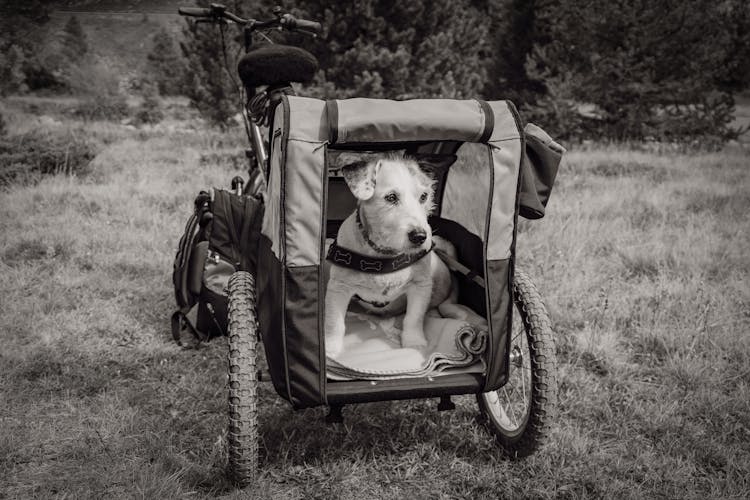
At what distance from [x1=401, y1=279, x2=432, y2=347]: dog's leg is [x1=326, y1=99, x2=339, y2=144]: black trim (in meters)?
1.01

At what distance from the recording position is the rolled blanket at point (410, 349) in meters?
2.16

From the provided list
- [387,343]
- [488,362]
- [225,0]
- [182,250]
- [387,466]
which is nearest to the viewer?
[488,362]

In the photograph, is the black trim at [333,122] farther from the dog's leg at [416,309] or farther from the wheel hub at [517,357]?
the wheel hub at [517,357]

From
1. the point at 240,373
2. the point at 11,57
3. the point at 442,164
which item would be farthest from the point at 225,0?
the point at 240,373

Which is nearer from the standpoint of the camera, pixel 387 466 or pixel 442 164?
pixel 387 466

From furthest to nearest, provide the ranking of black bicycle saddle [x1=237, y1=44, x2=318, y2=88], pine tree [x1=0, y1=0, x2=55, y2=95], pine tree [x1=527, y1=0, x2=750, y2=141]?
1. pine tree [x1=527, y1=0, x2=750, y2=141]
2. pine tree [x1=0, y1=0, x2=55, y2=95]
3. black bicycle saddle [x1=237, y1=44, x2=318, y2=88]

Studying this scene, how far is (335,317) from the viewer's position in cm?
254

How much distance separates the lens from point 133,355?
339cm

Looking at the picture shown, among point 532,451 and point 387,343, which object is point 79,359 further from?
point 532,451

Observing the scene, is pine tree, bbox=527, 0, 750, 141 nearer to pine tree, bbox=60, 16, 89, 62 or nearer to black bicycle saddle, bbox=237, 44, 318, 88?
pine tree, bbox=60, 16, 89, 62

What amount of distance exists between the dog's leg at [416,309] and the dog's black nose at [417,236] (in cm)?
27

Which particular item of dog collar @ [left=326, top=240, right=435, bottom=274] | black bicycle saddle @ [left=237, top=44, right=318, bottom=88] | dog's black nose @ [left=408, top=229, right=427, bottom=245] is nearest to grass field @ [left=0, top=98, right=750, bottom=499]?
dog collar @ [left=326, top=240, right=435, bottom=274]

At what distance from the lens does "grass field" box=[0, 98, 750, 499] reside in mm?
2312

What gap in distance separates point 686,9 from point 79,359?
42.7 feet
